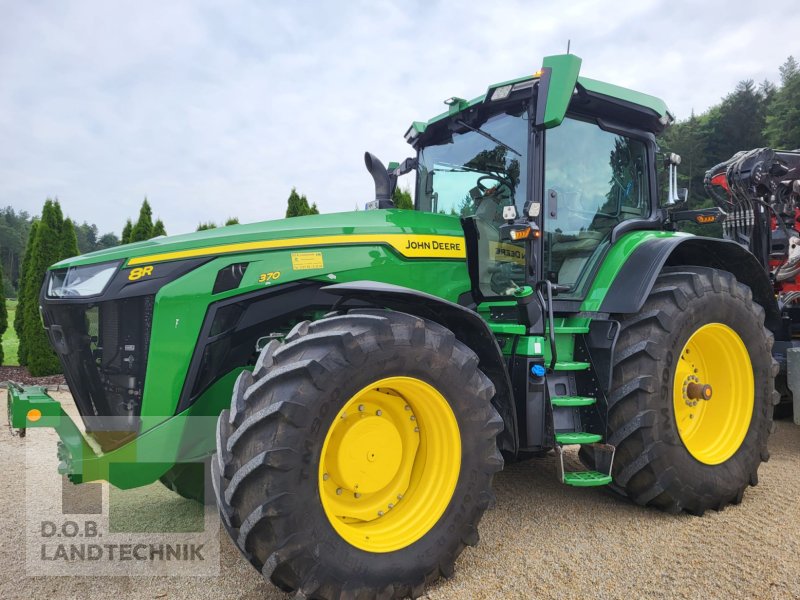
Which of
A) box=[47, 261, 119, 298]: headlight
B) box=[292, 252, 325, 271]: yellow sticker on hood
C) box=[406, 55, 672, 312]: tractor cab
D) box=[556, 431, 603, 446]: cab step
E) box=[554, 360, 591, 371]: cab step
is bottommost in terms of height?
box=[556, 431, 603, 446]: cab step

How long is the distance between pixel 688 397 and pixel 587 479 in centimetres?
105

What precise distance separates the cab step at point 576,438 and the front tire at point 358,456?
58 centimetres

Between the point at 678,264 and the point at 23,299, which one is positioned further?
the point at 23,299

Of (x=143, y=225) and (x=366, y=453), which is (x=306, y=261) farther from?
(x=143, y=225)

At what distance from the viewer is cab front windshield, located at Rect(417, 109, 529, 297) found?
349cm

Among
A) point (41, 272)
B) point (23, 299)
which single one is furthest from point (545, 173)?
point (23, 299)

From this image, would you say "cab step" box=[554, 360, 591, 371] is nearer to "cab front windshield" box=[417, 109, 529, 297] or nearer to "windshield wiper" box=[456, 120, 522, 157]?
"cab front windshield" box=[417, 109, 529, 297]

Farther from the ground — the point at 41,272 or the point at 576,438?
the point at 41,272

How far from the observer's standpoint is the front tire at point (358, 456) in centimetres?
222

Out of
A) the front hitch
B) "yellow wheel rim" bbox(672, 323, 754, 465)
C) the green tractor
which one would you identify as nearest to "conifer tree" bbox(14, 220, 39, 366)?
the green tractor

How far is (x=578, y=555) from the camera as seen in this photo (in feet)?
9.57

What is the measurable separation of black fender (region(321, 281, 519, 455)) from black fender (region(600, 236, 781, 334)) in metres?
0.90

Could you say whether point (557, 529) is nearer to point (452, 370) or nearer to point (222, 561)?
point (452, 370)

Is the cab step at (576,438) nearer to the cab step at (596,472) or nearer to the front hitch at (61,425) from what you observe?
the cab step at (596,472)
